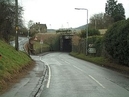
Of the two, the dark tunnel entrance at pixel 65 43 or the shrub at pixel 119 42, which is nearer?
the shrub at pixel 119 42

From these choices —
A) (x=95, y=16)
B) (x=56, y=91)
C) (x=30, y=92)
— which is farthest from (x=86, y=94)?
(x=95, y=16)

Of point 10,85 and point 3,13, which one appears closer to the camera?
point 10,85

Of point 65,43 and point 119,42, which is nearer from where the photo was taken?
point 119,42

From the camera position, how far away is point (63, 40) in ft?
372

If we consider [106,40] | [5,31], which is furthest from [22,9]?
[106,40]

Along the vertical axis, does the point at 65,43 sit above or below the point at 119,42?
below

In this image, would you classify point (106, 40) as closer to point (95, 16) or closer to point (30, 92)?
point (30, 92)

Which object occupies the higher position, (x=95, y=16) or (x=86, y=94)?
(x=95, y=16)

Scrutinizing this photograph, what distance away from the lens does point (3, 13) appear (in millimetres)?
36531

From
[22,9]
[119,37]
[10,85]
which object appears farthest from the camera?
[22,9]

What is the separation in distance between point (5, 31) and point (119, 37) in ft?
55.1

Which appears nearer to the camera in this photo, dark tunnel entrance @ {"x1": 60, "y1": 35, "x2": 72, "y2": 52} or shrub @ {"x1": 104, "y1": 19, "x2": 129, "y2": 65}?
shrub @ {"x1": 104, "y1": 19, "x2": 129, "y2": 65}

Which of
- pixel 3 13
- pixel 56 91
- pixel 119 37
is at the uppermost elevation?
pixel 3 13

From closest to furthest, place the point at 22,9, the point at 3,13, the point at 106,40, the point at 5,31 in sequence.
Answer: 1. the point at 106,40
2. the point at 3,13
3. the point at 5,31
4. the point at 22,9
